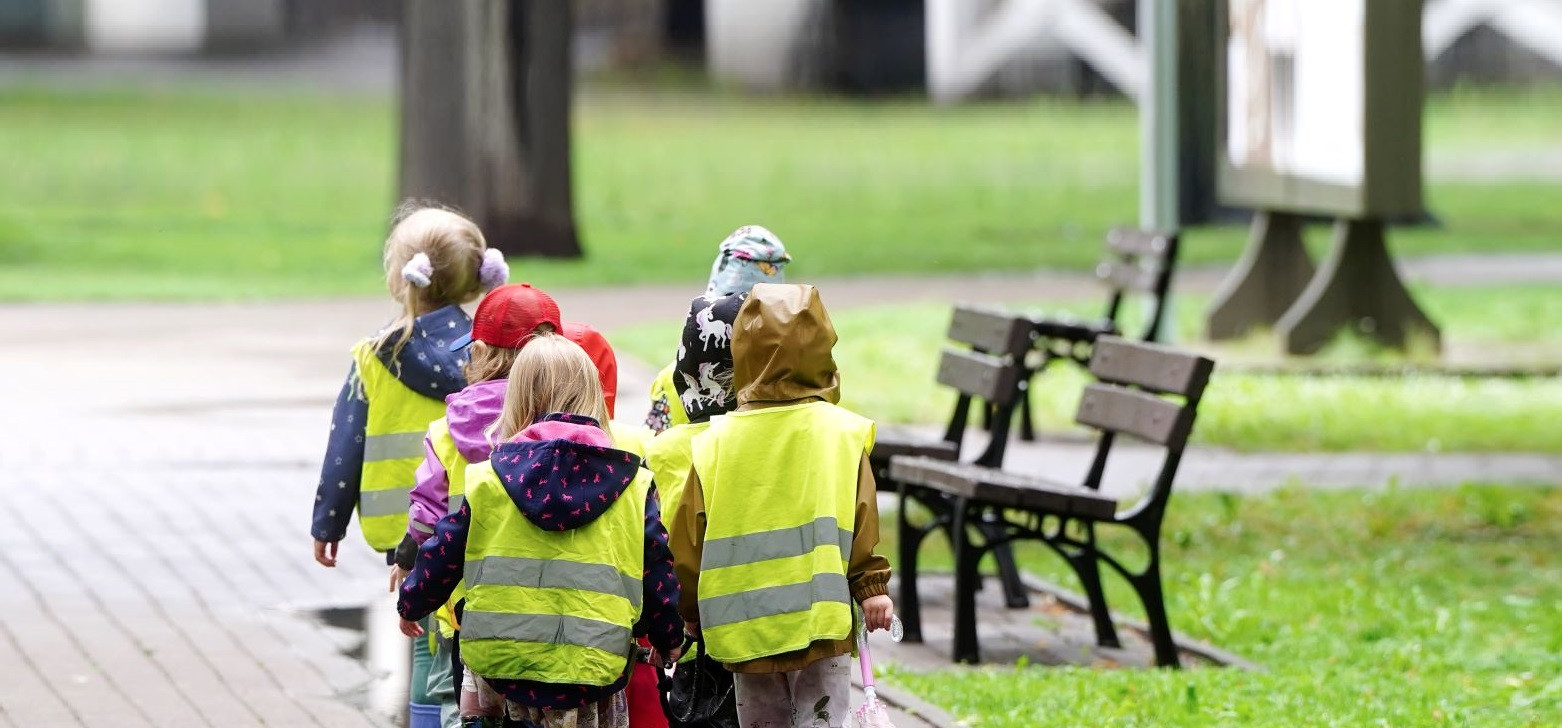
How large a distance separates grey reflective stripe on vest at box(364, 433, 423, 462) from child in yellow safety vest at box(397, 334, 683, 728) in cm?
114

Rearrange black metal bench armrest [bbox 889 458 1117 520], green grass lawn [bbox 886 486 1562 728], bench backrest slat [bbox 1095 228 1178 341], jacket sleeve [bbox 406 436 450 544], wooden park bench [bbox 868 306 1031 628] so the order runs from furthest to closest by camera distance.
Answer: bench backrest slat [bbox 1095 228 1178 341]
wooden park bench [bbox 868 306 1031 628]
black metal bench armrest [bbox 889 458 1117 520]
green grass lawn [bbox 886 486 1562 728]
jacket sleeve [bbox 406 436 450 544]

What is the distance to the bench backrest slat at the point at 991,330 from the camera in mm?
8875

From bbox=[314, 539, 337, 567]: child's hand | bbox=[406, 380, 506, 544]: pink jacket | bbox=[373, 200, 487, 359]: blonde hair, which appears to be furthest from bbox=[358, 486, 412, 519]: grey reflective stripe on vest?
bbox=[406, 380, 506, 544]: pink jacket

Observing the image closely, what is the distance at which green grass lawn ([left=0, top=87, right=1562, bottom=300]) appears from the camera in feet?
71.3

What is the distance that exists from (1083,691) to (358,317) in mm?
10814

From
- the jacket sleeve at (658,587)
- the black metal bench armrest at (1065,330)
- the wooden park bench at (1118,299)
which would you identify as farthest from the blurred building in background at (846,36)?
the jacket sleeve at (658,587)

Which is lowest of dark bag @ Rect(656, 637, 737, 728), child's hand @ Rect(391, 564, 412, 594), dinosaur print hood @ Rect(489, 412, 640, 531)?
dark bag @ Rect(656, 637, 737, 728)

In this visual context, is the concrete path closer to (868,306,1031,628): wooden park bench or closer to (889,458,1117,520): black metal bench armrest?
(889,458,1117,520): black metal bench armrest

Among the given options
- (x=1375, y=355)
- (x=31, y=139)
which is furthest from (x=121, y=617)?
(x=31, y=139)

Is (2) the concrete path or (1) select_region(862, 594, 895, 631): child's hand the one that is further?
(2) the concrete path

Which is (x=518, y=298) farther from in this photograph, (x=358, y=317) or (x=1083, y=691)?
(x=358, y=317)

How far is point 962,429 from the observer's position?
8906 mm

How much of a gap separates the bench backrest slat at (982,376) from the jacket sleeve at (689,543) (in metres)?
3.23

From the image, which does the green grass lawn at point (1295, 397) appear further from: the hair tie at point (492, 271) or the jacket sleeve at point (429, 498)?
the jacket sleeve at point (429, 498)
